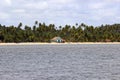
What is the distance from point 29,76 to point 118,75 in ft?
31.6

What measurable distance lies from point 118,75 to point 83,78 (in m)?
4.13

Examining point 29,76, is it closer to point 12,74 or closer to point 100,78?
point 12,74

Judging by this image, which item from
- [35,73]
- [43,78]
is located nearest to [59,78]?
[43,78]

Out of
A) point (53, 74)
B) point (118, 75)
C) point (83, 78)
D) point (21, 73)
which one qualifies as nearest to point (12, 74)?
point (21, 73)

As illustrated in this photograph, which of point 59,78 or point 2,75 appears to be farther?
point 2,75

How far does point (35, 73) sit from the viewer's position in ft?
166

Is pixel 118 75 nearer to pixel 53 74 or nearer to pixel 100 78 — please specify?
pixel 100 78

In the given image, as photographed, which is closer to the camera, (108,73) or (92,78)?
(92,78)

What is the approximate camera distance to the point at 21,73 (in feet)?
166

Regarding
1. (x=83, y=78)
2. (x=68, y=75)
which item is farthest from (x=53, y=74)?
(x=83, y=78)

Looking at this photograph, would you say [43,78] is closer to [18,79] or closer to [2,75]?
[18,79]

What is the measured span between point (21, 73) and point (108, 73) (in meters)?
10.1

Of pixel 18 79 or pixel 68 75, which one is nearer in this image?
pixel 18 79

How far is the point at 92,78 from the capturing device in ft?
148
